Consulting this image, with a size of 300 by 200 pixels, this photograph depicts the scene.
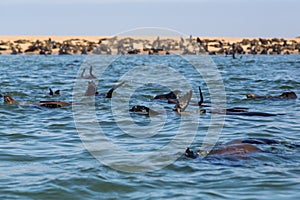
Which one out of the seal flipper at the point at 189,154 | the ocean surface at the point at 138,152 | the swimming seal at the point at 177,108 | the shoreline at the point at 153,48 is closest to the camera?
the ocean surface at the point at 138,152

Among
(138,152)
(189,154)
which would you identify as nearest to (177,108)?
(138,152)

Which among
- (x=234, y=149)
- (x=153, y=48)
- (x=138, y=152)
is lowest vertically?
(x=138, y=152)

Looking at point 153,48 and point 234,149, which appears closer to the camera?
point 234,149

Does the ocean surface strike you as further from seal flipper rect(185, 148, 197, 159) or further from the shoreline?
the shoreline

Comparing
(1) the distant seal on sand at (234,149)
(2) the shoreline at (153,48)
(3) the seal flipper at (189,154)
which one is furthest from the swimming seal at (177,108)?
(2) the shoreline at (153,48)

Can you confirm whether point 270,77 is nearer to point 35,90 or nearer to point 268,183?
point 35,90

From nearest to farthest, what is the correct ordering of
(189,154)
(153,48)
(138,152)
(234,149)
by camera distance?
(189,154) → (234,149) → (138,152) → (153,48)

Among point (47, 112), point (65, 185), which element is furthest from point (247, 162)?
point (47, 112)

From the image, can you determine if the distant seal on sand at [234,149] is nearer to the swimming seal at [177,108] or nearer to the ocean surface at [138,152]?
the ocean surface at [138,152]

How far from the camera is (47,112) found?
11.5m

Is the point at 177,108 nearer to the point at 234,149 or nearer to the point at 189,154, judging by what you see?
the point at 234,149

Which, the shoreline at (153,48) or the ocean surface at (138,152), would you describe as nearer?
the ocean surface at (138,152)

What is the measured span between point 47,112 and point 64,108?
29.7 inches

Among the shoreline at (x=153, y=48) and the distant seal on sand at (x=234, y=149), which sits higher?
the shoreline at (x=153, y=48)
